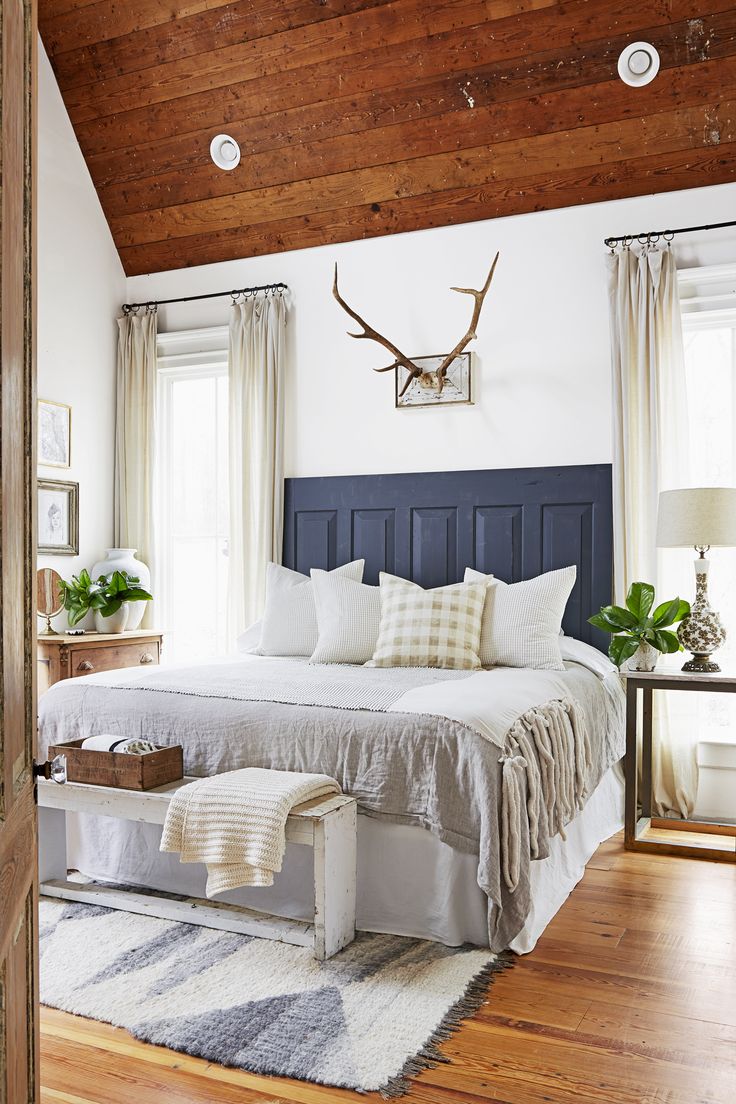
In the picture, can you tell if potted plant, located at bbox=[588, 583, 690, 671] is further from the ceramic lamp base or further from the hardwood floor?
the hardwood floor

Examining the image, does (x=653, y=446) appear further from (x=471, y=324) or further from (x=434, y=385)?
(x=434, y=385)

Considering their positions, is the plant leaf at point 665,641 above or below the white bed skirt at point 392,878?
above

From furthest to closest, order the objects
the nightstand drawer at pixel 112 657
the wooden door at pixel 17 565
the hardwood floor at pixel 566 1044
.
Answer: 1. the nightstand drawer at pixel 112 657
2. the hardwood floor at pixel 566 1044
3. the wooden door at pixel 17 565

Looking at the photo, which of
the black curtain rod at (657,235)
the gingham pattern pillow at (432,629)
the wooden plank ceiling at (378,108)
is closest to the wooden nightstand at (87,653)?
the gingham pattern pillow at (432,629)

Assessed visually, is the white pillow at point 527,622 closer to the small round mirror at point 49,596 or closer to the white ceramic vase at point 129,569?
the white ceramic vase at point 129,569

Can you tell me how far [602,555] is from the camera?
4.27 metres

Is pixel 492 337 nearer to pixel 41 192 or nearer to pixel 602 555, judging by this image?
pixel 602 555

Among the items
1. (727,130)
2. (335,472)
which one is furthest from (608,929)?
(727,130)

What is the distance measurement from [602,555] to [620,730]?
797 mm

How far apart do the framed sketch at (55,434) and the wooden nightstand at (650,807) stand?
10.3 feet

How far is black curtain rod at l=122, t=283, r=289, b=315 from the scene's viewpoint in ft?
16.5

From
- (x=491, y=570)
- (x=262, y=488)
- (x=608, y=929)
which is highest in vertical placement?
(x=262, y=488)

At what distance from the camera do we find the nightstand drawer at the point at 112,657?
4.45 m

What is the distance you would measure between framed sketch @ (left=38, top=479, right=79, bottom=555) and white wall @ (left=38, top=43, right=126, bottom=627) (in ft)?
0.17
